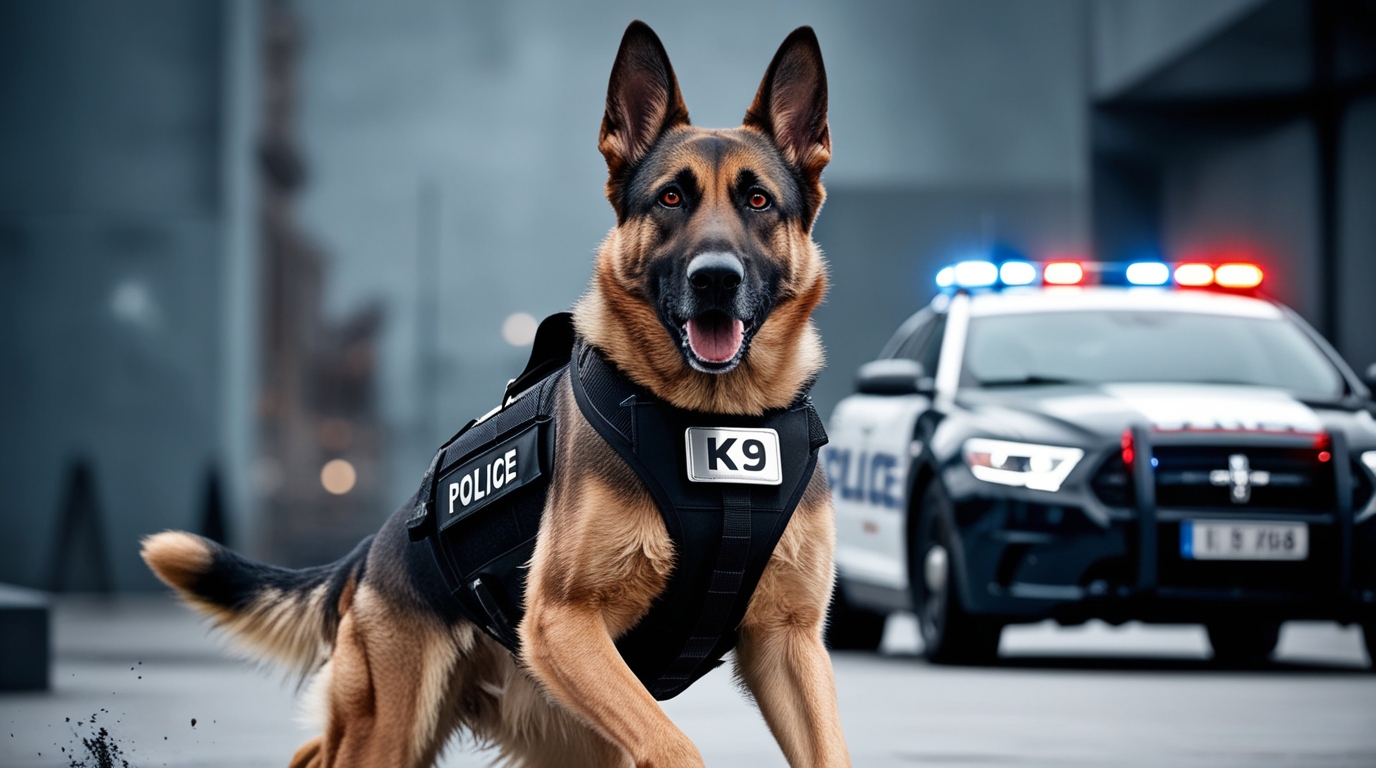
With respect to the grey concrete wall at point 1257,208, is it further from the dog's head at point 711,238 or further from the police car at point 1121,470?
the dog's head at point 711,238

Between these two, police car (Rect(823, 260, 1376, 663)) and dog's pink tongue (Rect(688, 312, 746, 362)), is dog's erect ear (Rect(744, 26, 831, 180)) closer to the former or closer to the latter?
dog's pink tongue (Rect(688, 312, 746, 362))

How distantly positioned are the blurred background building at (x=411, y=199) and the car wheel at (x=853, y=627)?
6.08 m

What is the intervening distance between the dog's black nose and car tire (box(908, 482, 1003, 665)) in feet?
15.4

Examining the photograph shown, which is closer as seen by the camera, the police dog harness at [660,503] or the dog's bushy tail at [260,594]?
the police dog harness at [660,503]

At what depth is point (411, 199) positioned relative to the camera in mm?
16594

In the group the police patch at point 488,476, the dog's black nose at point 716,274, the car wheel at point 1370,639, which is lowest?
the car wheel at point 1370,639

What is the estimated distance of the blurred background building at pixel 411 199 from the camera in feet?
51.6

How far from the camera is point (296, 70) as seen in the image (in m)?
16.5

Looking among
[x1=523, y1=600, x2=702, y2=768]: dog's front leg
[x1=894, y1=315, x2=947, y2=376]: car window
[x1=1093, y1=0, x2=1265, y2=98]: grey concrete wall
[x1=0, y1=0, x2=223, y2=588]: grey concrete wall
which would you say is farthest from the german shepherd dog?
[x1=0, y1=0, x2=223, y2=588]: grey concrete wall

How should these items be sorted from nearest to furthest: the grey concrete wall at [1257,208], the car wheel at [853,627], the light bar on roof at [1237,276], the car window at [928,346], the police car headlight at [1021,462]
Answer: the police car headlight at [1021,462]
the car window at [928,346]
the light bar on roof at [1237,276]
the car wheel at [853,627]
the grey concrete wall at [1257,208]

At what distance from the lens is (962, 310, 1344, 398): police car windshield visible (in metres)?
9.28

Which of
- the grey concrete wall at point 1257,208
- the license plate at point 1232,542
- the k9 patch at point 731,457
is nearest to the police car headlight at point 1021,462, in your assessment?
the license plate at point 1232,542

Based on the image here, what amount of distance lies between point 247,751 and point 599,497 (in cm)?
272

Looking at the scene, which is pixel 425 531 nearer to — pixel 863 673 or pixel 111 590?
pixel 863 673
